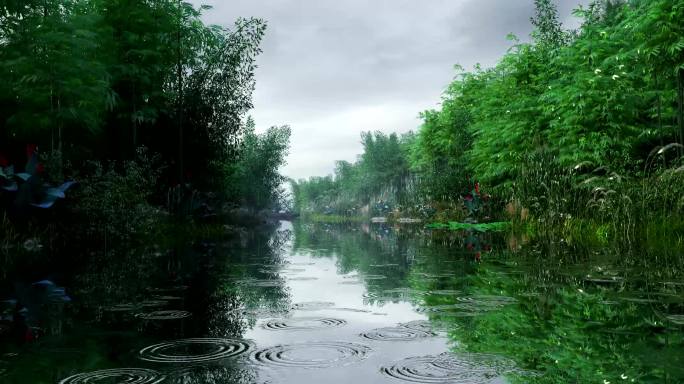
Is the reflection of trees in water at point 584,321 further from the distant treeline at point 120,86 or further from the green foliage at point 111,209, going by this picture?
the distant treeline at point 120,86

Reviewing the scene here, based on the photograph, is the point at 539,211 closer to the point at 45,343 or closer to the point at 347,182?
the point at 45,343

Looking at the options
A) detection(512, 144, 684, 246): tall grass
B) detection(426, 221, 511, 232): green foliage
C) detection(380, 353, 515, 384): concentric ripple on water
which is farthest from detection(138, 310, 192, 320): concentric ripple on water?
detection(426, 221, 511, 232): green foliage

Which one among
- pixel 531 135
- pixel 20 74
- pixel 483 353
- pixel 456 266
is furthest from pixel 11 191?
pixel 531 135

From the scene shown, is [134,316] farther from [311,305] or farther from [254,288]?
[254,288]

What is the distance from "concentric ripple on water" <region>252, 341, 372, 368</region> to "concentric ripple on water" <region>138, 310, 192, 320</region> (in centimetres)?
108

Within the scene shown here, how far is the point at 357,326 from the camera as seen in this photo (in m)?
3.37

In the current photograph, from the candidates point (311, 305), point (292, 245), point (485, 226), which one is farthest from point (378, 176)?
point (311, 305)

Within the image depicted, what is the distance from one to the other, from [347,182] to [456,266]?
95880 millimetres

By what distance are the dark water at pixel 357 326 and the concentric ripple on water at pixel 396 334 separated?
1 cm

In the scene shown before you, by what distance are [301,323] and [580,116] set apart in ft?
50.4

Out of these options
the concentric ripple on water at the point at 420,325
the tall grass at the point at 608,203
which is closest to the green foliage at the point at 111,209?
the tall grass at the point at 608,203

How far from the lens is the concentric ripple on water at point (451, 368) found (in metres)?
2.20

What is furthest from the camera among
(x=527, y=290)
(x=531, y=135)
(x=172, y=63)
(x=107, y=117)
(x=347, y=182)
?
(x=347, y=182)

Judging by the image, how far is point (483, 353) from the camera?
103 inches
